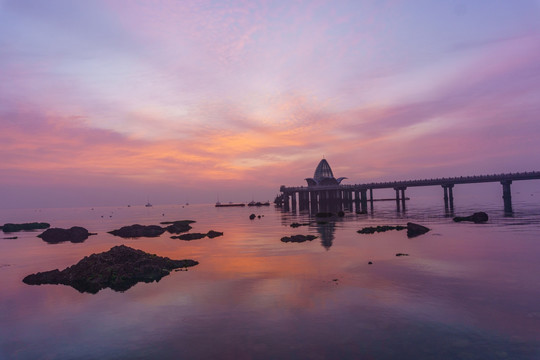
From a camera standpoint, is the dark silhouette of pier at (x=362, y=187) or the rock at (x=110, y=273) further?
the dark silhouette of pier at (x=362, y=187)

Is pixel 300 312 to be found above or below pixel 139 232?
below

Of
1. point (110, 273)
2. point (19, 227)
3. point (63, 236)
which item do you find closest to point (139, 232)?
point (63, 236)

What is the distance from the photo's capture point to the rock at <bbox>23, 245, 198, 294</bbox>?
25725 millimetres

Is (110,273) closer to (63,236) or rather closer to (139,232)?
(139,232)

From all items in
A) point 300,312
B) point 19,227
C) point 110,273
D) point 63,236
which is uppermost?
point 19,227

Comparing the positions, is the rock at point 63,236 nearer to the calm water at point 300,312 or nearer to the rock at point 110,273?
the calm water at point 300,312

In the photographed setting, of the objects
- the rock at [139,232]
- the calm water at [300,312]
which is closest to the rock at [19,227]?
the rock at [139,232]

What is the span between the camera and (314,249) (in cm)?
3869

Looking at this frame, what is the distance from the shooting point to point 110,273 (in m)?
26.8

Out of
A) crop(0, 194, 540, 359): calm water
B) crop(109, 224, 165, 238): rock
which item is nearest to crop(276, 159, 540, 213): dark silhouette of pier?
crop(109, 224, 165, 238): rock

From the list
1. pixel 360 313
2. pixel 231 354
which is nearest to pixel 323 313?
pixel 360 313

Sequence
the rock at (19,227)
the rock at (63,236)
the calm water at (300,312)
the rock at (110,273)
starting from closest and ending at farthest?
the calm water at (300,312) → the rock at (110,273) → the rock at (63,236) → the rock at (19,227)

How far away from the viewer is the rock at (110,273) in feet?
84.4

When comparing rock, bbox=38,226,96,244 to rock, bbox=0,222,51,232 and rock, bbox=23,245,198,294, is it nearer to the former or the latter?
rock, bbox=0,222,51,232
